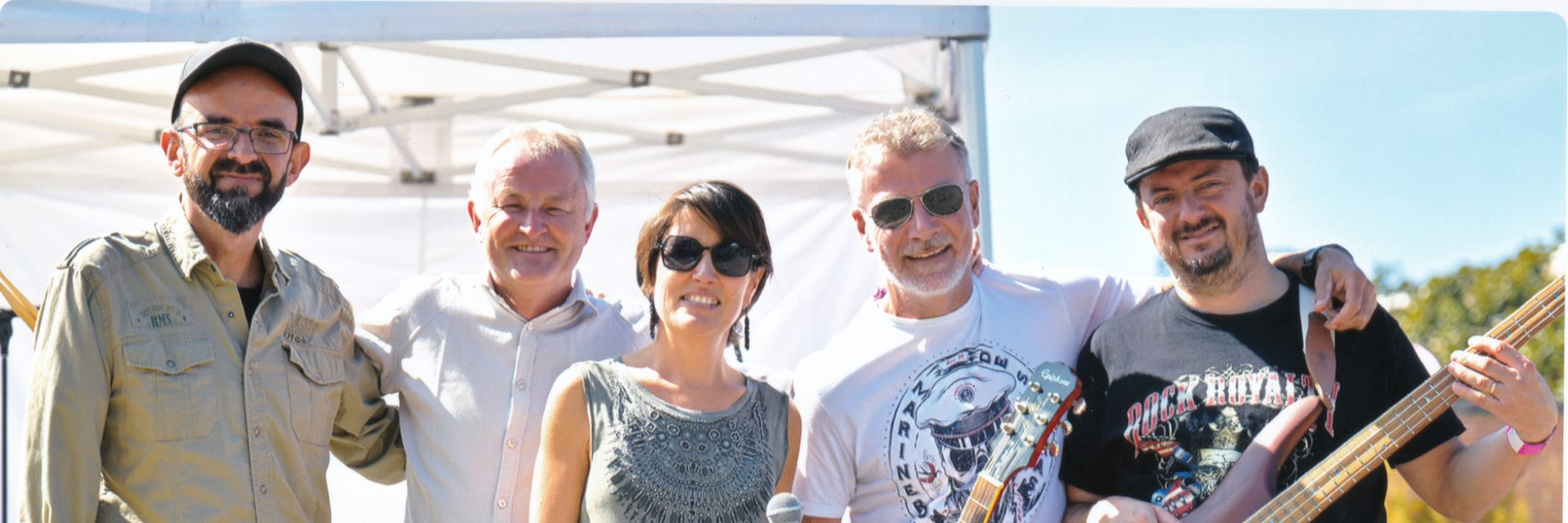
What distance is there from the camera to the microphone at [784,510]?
2062mm

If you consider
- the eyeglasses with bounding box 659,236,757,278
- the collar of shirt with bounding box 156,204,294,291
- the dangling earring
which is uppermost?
the collar of shirt with bounding box 156,204,294,291

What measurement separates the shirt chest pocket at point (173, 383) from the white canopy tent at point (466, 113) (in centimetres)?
143

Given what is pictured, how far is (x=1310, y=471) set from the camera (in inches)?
104

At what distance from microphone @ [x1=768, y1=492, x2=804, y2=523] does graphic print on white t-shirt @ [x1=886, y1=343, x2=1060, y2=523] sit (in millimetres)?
704

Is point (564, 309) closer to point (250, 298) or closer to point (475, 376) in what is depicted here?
point (475, 376)

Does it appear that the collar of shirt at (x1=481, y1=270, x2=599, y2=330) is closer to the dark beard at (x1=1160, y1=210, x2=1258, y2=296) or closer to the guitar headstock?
the guitar headstock

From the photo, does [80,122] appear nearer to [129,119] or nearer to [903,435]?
[129,119]

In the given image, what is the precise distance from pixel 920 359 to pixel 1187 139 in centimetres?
74

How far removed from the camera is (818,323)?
477 cm

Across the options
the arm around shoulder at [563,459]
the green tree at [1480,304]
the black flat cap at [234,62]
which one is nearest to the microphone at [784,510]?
the arm around shoulder at [563,459]

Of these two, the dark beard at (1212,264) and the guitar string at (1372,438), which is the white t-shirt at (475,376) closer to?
the dark beard at (1212,264)

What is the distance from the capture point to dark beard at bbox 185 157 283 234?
2.65m

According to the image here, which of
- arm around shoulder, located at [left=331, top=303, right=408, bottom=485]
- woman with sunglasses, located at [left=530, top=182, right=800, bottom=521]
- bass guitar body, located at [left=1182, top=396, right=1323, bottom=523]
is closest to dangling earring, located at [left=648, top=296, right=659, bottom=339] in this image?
woman with sunglasses, located at [left=530, top=182, right=800, bottom=521]

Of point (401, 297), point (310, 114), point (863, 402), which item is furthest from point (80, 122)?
point (863, 402)
